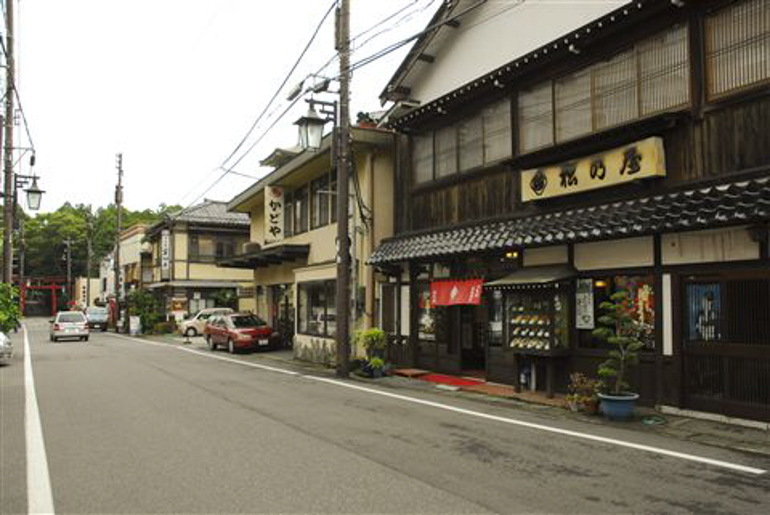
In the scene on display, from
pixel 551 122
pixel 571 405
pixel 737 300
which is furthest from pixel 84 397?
pixel 737 300

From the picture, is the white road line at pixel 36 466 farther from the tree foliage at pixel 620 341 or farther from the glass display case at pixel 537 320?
the glass display case at pixel 537 320

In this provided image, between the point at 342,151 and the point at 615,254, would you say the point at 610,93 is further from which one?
the point at 342,151

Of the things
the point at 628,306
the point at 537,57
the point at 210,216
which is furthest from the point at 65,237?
the point at 628,306

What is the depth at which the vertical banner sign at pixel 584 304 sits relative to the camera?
472 inches

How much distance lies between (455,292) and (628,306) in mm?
4666

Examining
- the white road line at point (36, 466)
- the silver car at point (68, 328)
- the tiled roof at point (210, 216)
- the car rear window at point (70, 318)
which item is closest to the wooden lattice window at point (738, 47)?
the white road line at point (36, 466)

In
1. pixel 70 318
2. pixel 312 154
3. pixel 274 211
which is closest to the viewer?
pixel 312 154

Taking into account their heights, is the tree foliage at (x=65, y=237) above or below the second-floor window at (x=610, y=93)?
above

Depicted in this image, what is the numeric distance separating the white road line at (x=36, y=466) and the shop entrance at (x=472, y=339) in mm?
9624

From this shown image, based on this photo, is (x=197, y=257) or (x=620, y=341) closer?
(x=620, y=341)

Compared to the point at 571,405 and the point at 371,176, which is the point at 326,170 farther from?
the point at 571,405

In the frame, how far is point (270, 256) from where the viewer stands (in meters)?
25.5

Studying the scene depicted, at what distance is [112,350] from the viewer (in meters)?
26.7

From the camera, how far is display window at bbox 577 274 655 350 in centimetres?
1095
